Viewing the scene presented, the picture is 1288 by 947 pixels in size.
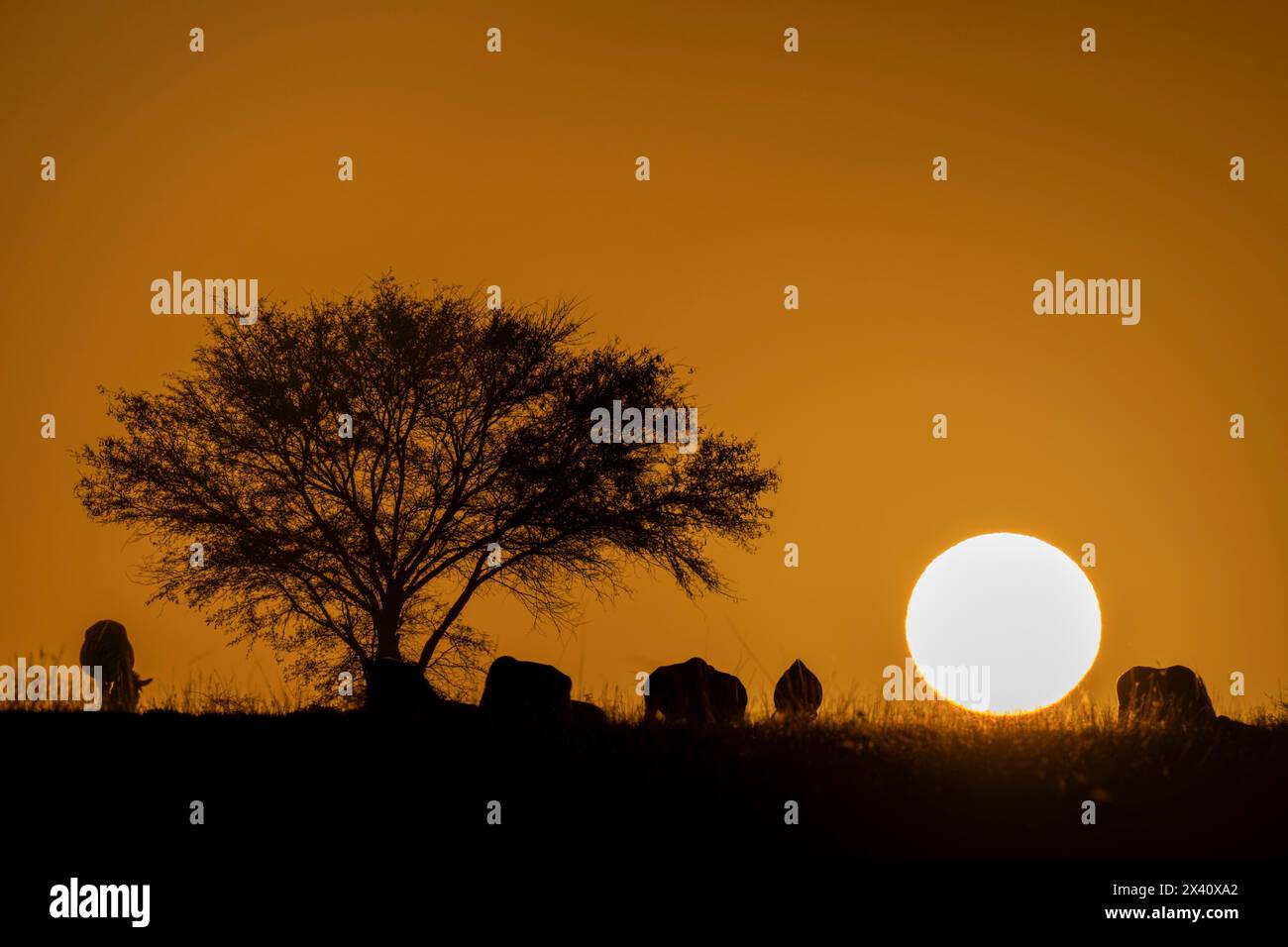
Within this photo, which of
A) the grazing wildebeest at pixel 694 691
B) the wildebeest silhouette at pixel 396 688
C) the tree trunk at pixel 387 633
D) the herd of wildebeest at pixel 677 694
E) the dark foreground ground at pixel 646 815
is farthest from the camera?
the tree trunk at pixel 387 633

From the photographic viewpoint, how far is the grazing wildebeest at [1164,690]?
22.2m

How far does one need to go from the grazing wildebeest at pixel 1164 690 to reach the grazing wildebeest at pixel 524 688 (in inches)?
371

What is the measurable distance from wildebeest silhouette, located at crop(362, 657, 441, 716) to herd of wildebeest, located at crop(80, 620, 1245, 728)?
0.05 feet

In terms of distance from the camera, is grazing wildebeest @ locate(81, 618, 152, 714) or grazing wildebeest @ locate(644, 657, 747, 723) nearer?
grazing wildebeest @ locate(644, 657, 747, 723)

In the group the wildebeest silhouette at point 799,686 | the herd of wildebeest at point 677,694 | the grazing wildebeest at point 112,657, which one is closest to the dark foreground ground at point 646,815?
the herd of wildebeest at point 677,694

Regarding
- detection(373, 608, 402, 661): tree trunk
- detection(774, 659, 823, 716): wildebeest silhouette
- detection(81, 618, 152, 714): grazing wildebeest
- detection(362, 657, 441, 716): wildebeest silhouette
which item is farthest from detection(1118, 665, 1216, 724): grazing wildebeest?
detection(81, 618, 152, 714): grazing wildebeest

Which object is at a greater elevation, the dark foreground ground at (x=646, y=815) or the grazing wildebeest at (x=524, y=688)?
the grazing wildebeest at (x=524, y=688)

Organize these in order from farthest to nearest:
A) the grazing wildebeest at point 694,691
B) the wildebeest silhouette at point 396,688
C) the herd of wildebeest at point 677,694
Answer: the grazing wildebeest at point 694,691, the wildebeest silhouette at point 396,688, the herd of wildebeest at point 677,694

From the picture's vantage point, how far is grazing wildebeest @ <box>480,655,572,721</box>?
19.6 m

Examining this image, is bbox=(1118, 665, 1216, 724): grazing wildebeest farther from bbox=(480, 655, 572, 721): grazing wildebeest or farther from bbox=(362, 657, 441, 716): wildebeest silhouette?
bbox=(362, 657, 441, 716): wildebeest silhouette

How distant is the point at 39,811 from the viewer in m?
14.0

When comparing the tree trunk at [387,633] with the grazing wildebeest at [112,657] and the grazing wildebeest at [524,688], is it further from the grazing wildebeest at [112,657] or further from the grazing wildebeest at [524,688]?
the grazing wildebeest at [524,688]
